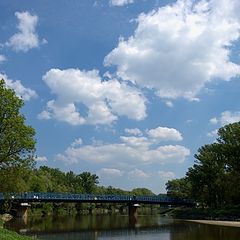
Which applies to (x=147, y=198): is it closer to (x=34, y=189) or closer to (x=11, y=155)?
(x=34, y=189)

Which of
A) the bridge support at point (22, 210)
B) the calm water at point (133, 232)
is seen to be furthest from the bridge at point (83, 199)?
the calm water at point (133, 232)

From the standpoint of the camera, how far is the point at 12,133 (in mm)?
49562

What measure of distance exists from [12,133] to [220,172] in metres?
59.7

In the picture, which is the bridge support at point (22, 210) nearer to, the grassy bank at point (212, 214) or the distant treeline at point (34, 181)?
the distant treeline at point (34, 181)

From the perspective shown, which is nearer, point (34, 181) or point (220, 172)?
point (220, 172)

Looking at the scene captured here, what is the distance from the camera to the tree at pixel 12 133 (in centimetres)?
4931

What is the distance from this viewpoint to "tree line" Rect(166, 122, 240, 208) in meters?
91.9

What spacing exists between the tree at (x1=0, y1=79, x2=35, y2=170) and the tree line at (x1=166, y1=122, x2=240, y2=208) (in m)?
49.9

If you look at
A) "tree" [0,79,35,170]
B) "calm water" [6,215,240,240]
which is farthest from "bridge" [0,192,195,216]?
"tree" [0,79,35,170]

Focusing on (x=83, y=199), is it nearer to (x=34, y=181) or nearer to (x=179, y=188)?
(x=34, y=181)

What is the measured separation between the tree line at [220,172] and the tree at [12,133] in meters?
49.9

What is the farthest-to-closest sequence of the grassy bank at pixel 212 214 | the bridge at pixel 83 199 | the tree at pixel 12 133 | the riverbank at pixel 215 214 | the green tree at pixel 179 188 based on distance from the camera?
the green tree at pixel 179 188 < the bridge at pixel 83 199 < the grassy bank at pixel 212 214 < the riverbank at pixel 215 214 < the tree at pixel 12 133

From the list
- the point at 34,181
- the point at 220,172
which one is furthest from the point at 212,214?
the point at 34,181

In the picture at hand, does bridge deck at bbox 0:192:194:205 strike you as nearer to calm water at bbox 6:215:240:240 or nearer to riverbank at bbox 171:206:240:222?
riverbank at bbox 171:206:240:222
